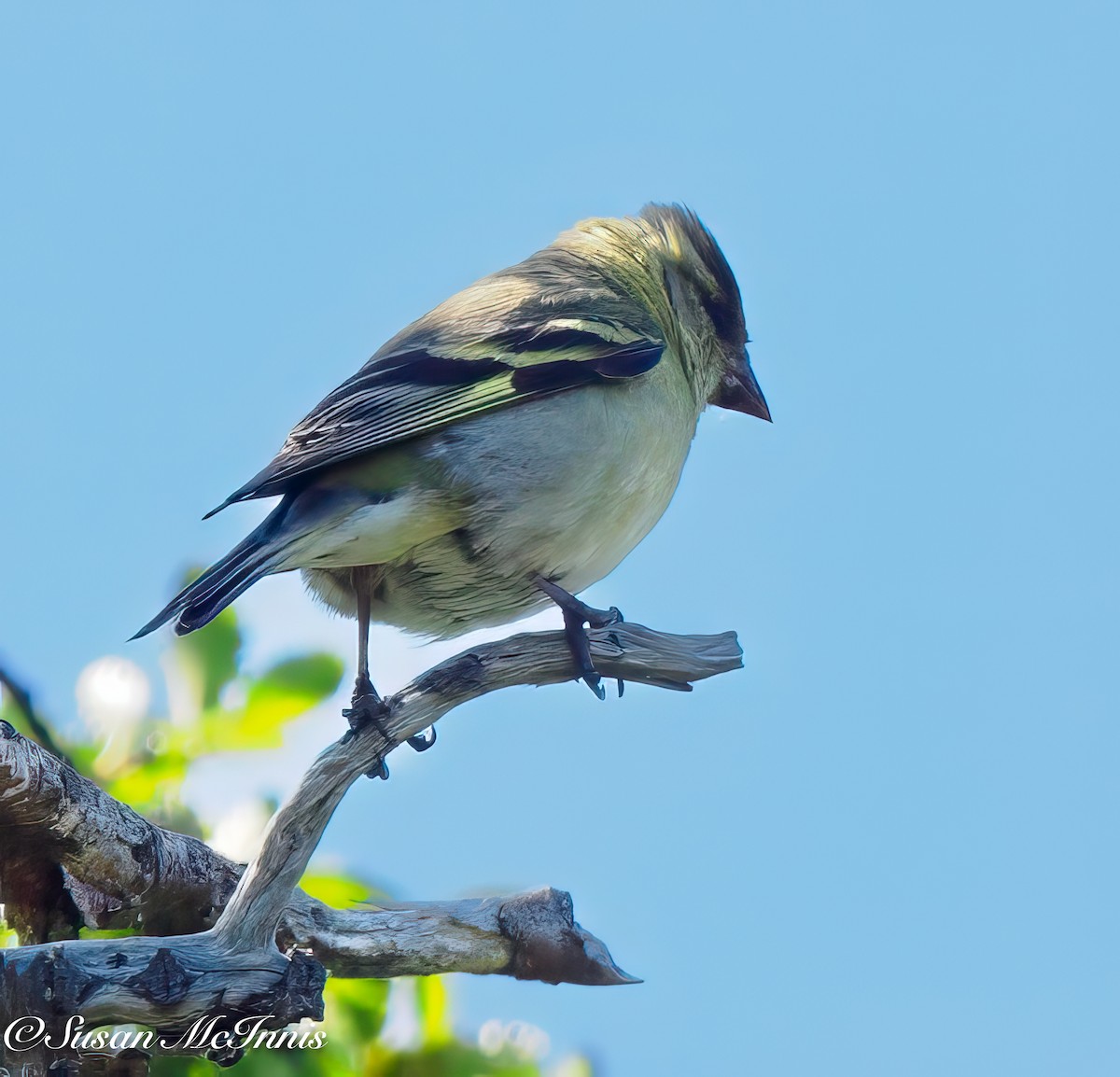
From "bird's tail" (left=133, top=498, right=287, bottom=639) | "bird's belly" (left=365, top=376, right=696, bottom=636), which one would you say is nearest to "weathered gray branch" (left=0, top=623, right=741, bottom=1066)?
"bird's belly" (left=365, top=376, right=696, bottom=636)

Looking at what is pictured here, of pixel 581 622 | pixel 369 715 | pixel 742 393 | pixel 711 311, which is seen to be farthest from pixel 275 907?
pixel 711 311

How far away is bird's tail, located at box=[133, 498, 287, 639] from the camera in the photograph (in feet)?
13.0

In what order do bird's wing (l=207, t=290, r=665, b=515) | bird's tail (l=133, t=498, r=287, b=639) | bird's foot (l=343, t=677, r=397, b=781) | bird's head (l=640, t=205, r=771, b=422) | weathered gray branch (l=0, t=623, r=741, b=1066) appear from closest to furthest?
1. weathered gray branch (l=0, t=623, r=741, b=1066)
2. bird's tail (l=133, t=498, r=287, b=639)
3. bird's foot (l=343, t=677, r=397, b=781)
4. bird's wing (l=207, t=290, r=665, b=515)
5. bird's head (l=640, t=205, r=771, b=422)

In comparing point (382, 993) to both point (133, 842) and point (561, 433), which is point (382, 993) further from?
point (561, 433)

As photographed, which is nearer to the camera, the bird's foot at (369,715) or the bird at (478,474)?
the bird's foot at (369,715)

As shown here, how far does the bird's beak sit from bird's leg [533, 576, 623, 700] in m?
1.91

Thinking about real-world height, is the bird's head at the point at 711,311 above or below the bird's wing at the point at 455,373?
above

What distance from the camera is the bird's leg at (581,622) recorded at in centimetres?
468

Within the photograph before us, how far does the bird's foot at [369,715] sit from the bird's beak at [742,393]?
2496 millimetres

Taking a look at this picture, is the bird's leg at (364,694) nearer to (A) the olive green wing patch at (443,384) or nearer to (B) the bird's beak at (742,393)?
(A) the olive green wing patch at (443,384)

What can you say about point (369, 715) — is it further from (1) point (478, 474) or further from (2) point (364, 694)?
(1) point (478, 474)

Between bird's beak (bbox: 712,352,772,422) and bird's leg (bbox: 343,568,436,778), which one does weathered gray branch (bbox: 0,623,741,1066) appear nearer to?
bird's leg (bbox: 343,568,436,778)

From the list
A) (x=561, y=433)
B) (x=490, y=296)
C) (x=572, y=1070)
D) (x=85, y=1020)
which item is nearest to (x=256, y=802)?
(x=85, y=1020)

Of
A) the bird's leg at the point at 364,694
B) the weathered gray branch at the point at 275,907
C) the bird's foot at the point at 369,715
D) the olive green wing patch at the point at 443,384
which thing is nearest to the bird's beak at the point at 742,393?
the olive green wing patch at the point at 443,384
